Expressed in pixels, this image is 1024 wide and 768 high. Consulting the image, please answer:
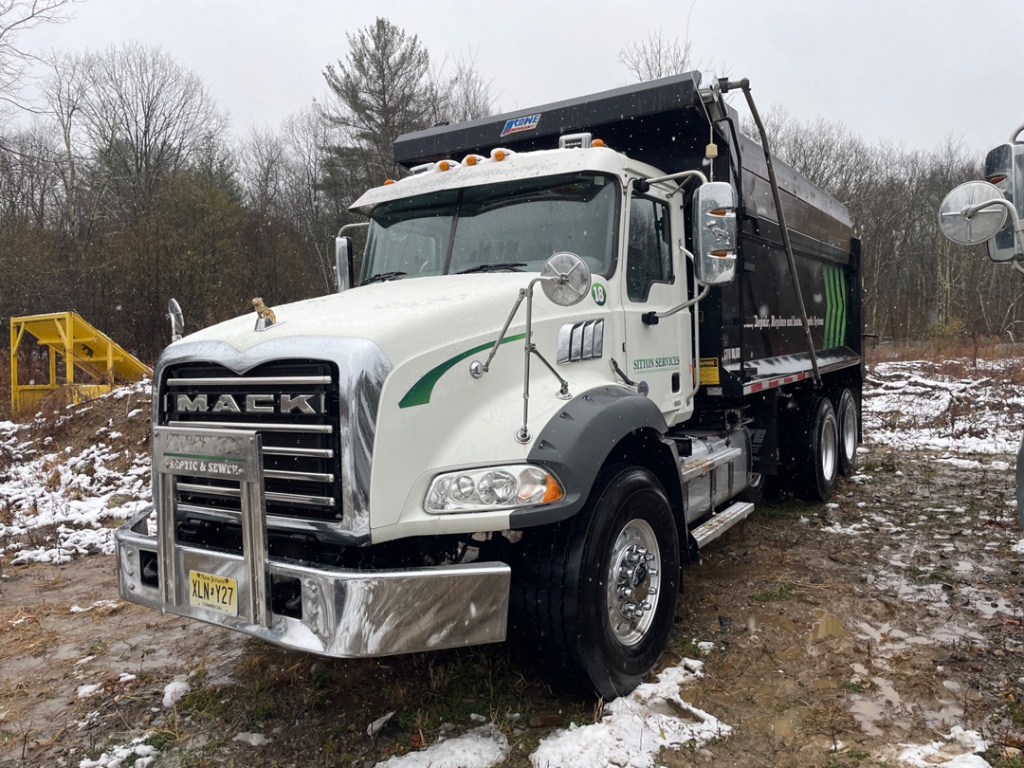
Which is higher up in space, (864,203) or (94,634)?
(864,203)

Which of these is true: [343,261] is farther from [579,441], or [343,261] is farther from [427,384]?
[579,441]

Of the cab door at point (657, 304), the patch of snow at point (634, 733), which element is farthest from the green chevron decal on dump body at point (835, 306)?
the patch of snow at point (634, 733)

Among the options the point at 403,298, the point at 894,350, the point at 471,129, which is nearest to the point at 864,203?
the point at 894,350

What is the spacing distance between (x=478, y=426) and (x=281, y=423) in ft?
2.77

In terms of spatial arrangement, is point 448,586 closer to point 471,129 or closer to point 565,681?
point 565,681

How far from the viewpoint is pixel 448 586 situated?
9.82 ft

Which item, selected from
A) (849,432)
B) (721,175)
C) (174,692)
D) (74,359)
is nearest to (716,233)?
(721,175)

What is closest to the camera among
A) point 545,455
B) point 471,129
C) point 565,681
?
point 545,455

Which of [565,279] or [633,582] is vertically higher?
[565,279]

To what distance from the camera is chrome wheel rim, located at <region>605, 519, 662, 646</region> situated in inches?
145

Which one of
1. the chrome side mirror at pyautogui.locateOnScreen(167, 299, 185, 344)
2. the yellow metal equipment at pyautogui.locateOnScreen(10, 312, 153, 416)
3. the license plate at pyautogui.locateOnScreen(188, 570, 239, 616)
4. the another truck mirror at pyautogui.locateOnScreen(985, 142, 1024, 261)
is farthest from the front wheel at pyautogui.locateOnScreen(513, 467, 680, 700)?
the yellow metal equipment at pyautogui.locateOnScreen(10, 312, 153, 416)

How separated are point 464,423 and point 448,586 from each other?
2.38 ft

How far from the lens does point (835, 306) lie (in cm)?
855

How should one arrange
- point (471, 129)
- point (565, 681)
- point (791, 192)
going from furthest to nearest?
point (791, 192), point (471, 129), point (565, 681)
